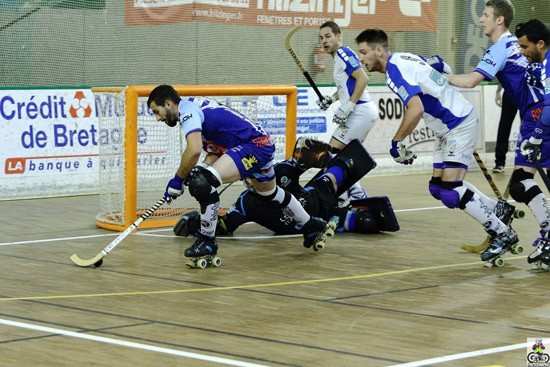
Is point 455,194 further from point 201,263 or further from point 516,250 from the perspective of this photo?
point 201,263

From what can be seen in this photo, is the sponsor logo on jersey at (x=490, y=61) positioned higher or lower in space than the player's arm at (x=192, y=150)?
higher

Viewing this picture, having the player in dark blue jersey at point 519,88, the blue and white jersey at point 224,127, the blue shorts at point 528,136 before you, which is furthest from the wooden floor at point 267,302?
the blue and white jersey at point 224,127

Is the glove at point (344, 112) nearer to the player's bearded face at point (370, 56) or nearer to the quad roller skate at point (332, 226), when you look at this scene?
the quad roller skate at point (332, 226)

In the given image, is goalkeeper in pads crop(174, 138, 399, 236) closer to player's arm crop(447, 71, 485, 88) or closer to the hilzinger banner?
player's arm crop(447, 71, 485, 88)

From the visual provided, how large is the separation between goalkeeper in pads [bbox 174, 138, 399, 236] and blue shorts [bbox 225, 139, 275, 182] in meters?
0.73

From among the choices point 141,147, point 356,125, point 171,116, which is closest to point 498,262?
point 171,116

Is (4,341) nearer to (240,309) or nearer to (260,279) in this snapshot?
(240,309)

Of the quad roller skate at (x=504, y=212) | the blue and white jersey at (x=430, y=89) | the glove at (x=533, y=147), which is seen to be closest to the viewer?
the glove at (x=533, y=147)

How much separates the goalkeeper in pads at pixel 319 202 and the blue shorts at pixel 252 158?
0.73m

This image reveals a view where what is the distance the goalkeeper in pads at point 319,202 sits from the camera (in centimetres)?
1034

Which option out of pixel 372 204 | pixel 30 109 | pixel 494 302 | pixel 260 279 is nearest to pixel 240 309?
pixel 260 279

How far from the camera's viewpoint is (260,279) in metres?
8.39

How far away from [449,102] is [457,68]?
32.9ft

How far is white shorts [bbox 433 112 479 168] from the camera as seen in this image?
29.5 feet
